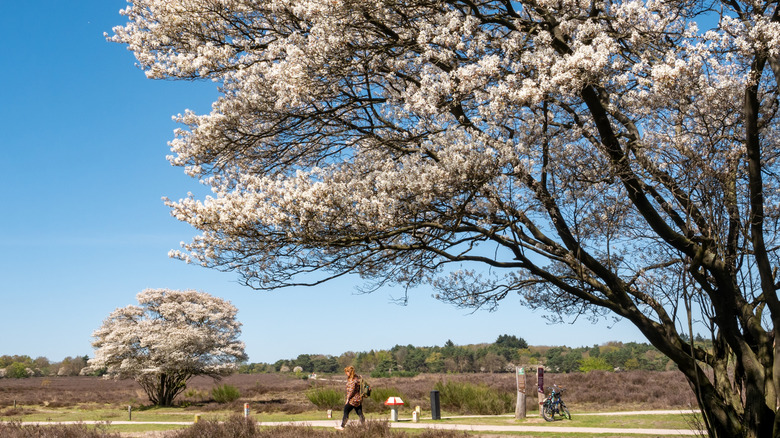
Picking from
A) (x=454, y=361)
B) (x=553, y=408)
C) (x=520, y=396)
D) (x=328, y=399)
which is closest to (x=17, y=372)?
(x=454, y=361)

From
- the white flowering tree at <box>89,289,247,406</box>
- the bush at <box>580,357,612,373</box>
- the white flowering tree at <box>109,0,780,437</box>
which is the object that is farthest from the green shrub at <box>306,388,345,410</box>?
the bush at <box>580,357,612,373</box>

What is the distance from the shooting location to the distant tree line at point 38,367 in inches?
3189

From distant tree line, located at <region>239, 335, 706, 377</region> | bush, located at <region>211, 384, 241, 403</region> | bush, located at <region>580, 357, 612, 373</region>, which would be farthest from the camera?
distant tree line, located at <region>239, 335, 706, 377</region>

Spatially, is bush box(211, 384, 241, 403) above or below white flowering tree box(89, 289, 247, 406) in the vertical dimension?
below

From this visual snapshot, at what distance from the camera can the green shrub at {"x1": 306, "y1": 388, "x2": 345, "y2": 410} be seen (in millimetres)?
26406

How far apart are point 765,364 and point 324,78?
8301 millimetres

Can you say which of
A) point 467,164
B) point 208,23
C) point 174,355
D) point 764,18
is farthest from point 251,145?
point 174,355

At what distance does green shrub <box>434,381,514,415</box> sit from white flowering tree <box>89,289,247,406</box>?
484 inches

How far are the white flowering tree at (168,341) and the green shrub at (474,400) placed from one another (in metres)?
12.3

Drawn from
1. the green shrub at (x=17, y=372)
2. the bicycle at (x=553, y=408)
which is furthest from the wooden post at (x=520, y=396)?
the green shrub at (x=17, y=372)

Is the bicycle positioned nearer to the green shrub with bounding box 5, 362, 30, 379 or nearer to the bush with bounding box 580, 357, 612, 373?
the bush with bounding box 580, 357, 612, 373

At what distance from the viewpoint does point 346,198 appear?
32.4 feet

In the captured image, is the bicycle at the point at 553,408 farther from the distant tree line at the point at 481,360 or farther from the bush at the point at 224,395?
the distant tree line at the point at 481,360

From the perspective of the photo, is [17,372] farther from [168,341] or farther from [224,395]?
[168,341]
